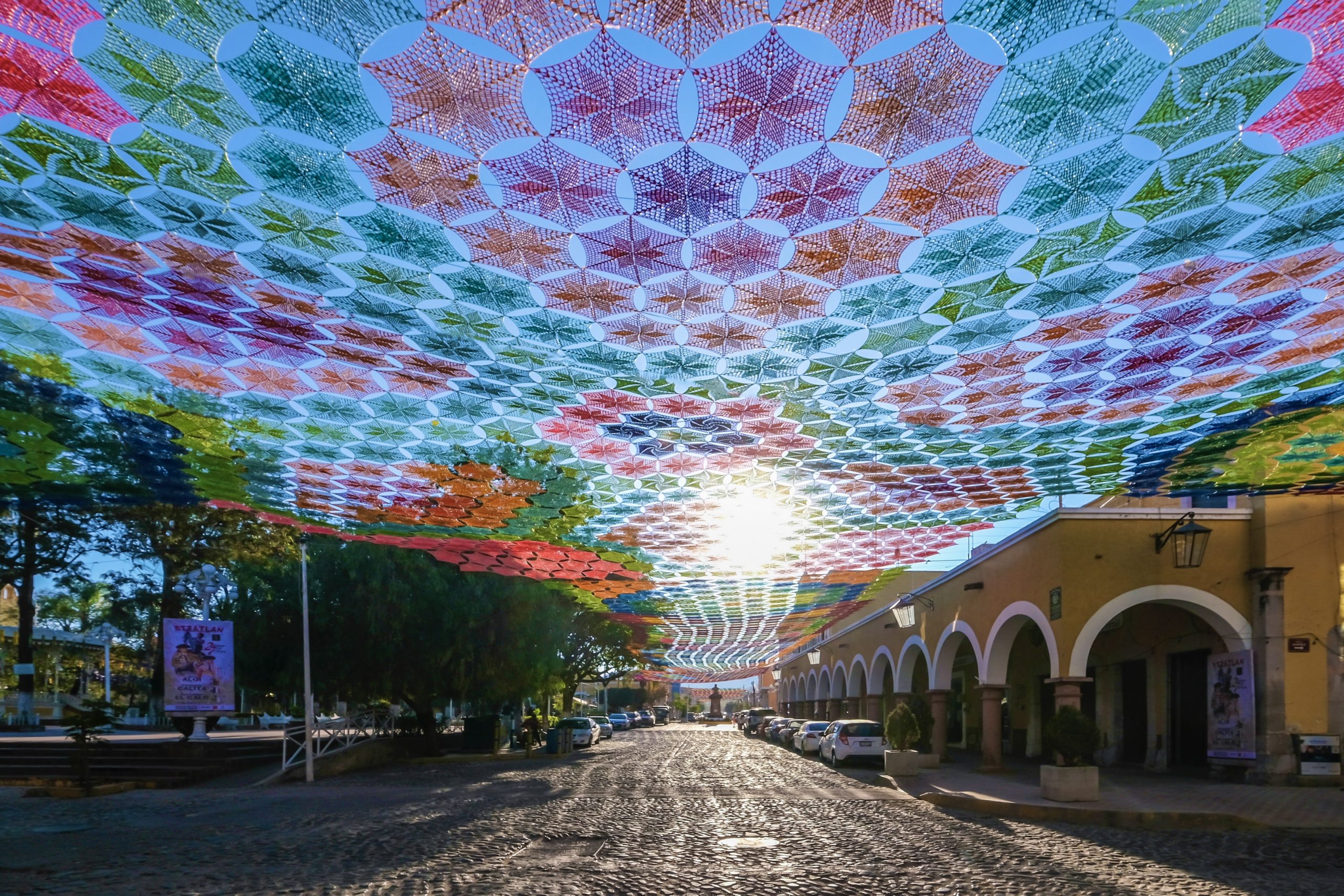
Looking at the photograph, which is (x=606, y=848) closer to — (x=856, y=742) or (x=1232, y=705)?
(x=1232, y=705)

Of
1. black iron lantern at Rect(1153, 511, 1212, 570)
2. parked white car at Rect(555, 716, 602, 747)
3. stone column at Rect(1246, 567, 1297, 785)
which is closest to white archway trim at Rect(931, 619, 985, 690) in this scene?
black iron lantern at Rect(1153, 511, 1212, 570)

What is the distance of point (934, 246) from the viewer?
8945 mm

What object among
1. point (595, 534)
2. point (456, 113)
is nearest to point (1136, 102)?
point (456, 113)

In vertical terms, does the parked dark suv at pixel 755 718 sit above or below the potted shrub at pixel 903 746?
below

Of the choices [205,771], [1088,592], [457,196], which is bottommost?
[205,771]

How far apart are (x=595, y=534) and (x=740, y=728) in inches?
2132

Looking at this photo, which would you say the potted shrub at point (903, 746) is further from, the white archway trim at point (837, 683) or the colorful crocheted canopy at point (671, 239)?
the white archway trim at point (837, 683)

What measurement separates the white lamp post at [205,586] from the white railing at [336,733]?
2.36 m

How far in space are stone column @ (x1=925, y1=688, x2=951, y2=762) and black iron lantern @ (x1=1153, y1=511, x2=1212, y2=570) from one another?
933 centimetres

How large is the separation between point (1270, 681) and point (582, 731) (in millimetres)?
27172

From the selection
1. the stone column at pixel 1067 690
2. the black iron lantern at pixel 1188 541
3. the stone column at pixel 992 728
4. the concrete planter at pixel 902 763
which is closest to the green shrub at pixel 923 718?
the concrete planter at pixel 902 763

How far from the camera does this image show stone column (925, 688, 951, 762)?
26175 millimetres

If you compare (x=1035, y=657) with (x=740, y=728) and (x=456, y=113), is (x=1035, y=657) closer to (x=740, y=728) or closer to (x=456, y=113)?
(x=456, y=113)

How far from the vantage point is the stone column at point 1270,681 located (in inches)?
711
